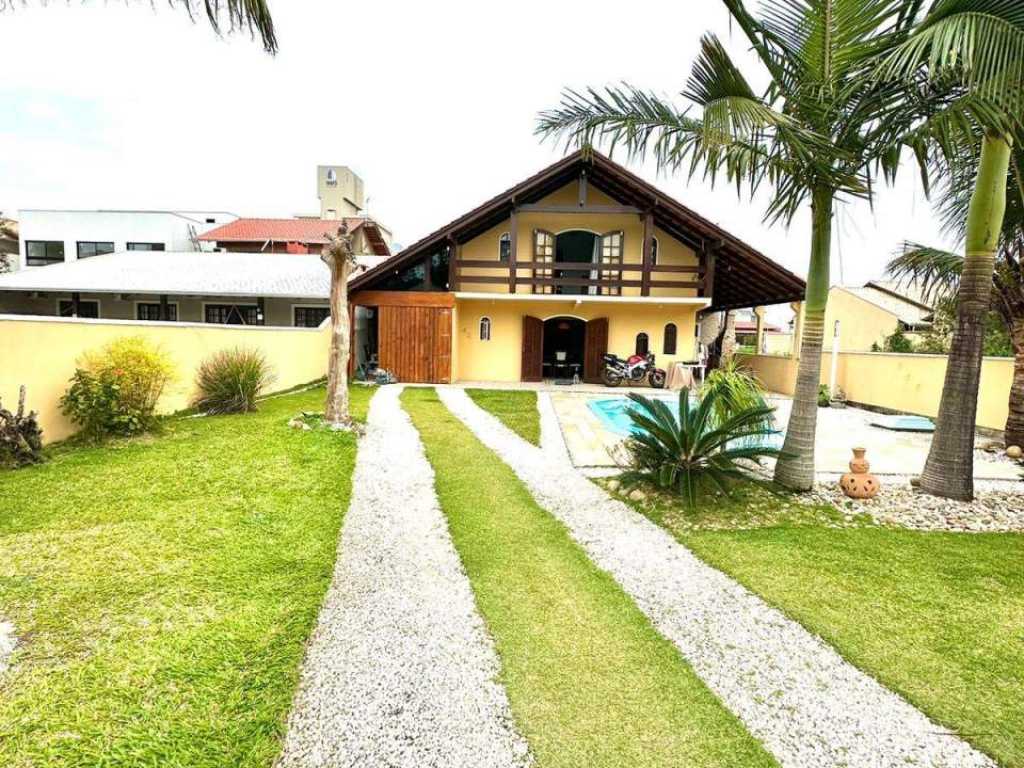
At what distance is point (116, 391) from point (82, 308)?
52.9 ft

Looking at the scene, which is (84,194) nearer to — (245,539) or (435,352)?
(435,352)

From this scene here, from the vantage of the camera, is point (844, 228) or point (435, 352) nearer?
point (844, 228)

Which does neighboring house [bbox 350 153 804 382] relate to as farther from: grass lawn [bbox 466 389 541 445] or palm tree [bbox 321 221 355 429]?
palm tree [bbox 321 221 355 429]

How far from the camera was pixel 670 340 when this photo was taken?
17.5m

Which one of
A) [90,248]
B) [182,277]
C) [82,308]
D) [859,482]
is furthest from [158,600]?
[90,248]

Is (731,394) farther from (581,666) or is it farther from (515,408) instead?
(515,408)

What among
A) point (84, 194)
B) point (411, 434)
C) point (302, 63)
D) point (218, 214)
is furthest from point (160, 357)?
point (84, 194)

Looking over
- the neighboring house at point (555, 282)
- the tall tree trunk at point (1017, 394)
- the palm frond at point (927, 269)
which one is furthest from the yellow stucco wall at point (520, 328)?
the tall tree trunk at point (1017, 394)

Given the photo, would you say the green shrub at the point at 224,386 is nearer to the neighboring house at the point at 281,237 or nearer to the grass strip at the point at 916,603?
the grass strip at the point at 916,603

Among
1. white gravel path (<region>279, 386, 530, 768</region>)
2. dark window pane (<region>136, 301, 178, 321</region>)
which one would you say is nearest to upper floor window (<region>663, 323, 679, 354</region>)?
white gravel path (<region>279, 386, 530, 768</region>)

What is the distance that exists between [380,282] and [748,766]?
15.5 m

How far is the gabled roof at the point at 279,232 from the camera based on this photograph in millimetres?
29609

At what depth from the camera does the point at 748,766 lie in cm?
221

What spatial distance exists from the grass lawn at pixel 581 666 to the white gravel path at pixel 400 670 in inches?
5.6
